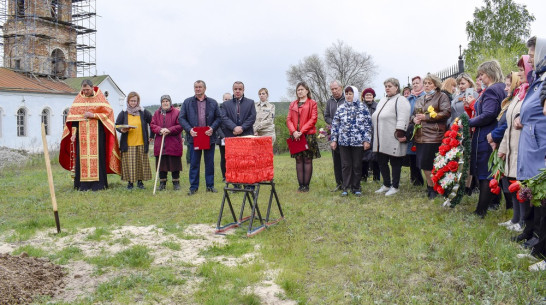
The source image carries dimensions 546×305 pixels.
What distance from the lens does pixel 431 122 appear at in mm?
7367

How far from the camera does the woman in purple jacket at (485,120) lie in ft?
19.4

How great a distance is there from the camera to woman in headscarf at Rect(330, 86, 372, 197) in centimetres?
816

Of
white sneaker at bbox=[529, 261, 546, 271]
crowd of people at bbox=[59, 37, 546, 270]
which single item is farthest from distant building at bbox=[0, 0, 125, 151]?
white sneaker at bbox=[529, 261, 546, 271]

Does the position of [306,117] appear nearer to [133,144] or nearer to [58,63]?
[133,144]

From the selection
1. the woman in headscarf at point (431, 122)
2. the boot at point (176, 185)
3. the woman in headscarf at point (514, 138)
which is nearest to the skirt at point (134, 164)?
the boot at point (176, 185)

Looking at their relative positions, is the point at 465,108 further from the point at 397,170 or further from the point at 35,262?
the point at 35,262

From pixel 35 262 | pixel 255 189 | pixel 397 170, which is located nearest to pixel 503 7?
pixel 397 170

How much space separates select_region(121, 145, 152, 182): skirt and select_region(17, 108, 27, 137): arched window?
29.5 m

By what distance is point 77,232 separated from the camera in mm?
6176

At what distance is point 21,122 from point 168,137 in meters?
30.6

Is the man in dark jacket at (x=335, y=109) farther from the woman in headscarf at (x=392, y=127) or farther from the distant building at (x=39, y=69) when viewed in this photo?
the distant building at (x=39, y=69)

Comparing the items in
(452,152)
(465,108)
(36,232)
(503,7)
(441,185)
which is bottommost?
(36,232)

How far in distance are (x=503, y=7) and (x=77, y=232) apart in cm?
4193

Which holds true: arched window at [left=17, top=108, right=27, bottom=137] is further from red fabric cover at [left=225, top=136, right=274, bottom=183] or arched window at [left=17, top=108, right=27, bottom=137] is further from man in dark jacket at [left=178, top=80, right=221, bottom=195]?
red fabric cover at [left=225, top=136, right=274, bottom=183]
